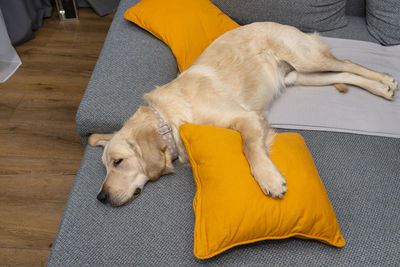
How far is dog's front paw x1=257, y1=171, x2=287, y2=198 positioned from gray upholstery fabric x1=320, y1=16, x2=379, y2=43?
66.4 inches

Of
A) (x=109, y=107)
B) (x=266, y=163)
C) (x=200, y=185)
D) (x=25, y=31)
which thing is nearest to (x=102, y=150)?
(x=109, y=107)

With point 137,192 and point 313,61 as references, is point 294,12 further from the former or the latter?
point 137,192

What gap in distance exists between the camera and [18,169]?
2.45m

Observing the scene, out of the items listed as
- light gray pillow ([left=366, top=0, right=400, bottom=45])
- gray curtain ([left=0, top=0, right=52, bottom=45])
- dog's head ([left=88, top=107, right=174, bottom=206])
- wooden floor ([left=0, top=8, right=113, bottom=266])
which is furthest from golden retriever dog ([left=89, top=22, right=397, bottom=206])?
gray curtain ([left=0, top=0, right=52, bottom=45])

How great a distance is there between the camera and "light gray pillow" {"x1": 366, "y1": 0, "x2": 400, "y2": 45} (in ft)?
8.05

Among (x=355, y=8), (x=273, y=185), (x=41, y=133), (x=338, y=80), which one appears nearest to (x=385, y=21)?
(x=355, y=8)

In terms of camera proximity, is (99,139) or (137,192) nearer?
(137,192)

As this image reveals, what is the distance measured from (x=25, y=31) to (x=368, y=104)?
3282 mm

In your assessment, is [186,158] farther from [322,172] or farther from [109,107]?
[322,172]

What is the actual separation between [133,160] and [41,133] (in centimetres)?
141

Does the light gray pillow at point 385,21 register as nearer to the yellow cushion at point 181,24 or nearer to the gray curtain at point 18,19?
the yellow cushion at point 181,24

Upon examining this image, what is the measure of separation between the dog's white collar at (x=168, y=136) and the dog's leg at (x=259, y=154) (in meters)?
0.33

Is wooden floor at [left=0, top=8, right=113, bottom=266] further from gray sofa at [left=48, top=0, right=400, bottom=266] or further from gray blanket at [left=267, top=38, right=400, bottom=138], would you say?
gray blanket at [left=267, top=38, right=400, bottom=138]

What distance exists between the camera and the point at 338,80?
7.23 feet
